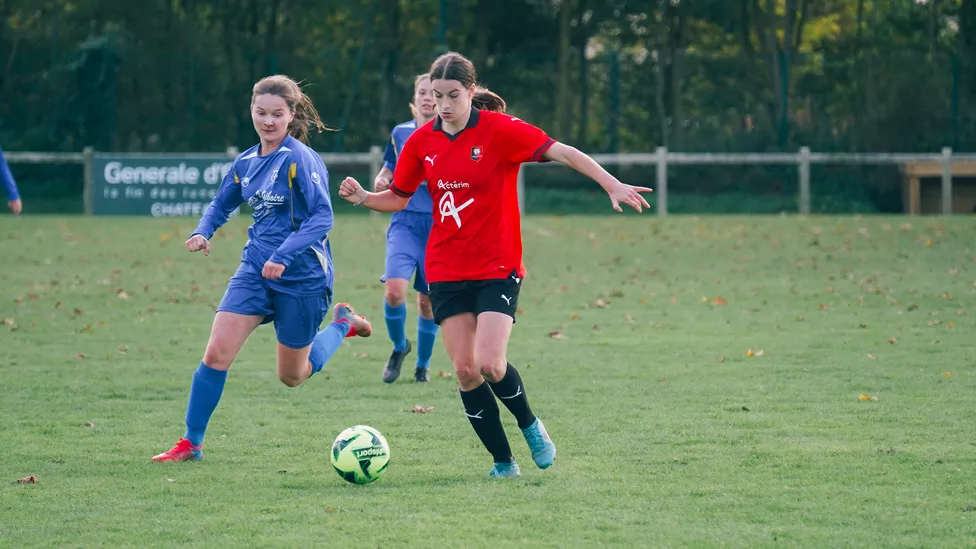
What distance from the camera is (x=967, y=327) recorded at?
10641mm

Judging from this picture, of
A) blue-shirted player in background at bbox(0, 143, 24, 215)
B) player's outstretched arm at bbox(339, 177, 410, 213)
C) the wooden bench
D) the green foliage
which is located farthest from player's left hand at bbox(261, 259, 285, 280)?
the green foliage

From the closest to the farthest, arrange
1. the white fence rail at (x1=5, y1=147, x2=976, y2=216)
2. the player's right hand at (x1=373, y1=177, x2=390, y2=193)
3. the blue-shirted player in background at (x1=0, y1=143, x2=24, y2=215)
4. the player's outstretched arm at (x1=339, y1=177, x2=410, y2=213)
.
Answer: the player's outstretched arm at (x1=339, y1=177, x2=410, y2=213), the player's right hand at (x1=373, y1=177, x2=390, y2=193), the blue-shirted player in background at (x1=0, y1=143, x2=24, y2=215), the white fence rail at (x1=5, y1=147, x2=976, y2=216)

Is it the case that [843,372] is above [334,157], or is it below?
below

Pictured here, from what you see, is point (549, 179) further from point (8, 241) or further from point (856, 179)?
point (8, 241)

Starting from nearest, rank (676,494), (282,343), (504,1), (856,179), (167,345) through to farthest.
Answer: (676,494) < (282,343) < (167,345) < (856,179) < (504,1)

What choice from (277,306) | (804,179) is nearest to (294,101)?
(277,306)

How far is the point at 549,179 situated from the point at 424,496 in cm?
2331

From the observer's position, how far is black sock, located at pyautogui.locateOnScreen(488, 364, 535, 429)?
5.70 m

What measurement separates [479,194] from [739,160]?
22.2 meters

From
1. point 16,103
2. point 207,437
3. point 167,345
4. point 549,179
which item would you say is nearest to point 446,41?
point 549,179

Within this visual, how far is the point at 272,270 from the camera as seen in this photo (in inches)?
232

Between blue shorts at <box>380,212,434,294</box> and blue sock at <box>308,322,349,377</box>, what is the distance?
146 cm

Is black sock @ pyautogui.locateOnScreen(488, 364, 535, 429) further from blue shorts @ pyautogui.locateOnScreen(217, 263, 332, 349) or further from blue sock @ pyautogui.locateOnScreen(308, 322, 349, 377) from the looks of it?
blue sock @ pyautogui.locateOnScreen(308, 322, 349, 377)

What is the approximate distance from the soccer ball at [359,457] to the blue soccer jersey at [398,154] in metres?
3.02
